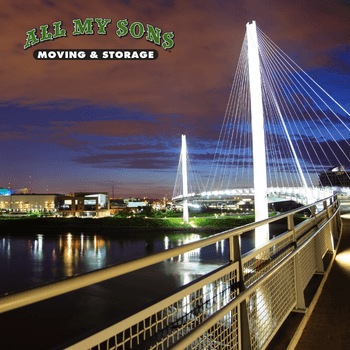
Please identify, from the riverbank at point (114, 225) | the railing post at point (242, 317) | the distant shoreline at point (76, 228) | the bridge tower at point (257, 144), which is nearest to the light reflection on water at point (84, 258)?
the distant shoreline at point (76, 228)

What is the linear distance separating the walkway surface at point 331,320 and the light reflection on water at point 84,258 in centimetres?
1424

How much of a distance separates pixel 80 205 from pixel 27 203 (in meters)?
16.9

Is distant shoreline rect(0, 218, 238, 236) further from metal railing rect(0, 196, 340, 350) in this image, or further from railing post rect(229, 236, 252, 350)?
railing post rect(229, 236, 252, 350)

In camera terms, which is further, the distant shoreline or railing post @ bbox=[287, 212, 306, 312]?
the distant shoreline

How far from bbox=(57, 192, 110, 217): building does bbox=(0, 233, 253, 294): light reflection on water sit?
91.6 feet

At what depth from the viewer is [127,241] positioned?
42500mm

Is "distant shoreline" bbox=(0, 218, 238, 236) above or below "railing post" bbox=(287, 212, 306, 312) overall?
below

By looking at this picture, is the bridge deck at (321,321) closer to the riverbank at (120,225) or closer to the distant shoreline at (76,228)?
the riverbank at (120,225)

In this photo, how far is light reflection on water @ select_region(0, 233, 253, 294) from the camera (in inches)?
957

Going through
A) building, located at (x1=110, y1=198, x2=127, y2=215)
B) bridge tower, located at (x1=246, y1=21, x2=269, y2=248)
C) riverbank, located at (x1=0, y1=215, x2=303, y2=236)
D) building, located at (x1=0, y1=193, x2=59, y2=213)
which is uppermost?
bridge tower, located at (x1=246, y1=21, x2=269, y2=248)

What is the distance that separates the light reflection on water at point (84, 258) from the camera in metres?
24.3

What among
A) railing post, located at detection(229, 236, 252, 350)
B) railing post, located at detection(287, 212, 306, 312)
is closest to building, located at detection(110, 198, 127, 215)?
railing post, located at detection(287, 212, 306, 312)

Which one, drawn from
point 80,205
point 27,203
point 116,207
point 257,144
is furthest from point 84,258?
point 116,207

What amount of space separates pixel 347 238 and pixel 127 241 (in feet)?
121
